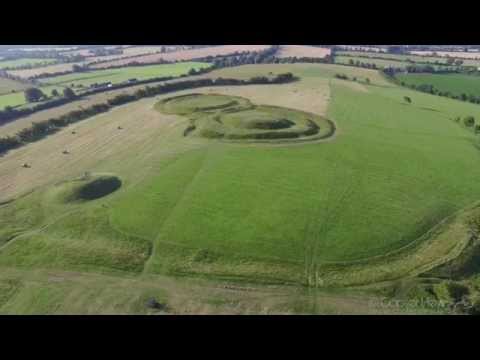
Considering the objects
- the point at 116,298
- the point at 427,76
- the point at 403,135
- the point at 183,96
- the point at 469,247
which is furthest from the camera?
the point at 427,76

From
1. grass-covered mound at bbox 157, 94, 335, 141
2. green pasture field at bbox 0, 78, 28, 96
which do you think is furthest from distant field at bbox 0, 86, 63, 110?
grass-covered mound at bbox 157, 94, 335, 141

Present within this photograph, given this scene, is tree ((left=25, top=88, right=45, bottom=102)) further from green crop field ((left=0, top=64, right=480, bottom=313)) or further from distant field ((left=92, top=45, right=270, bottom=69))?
distant field ((left=92, top=45, right=270, bottom=69))

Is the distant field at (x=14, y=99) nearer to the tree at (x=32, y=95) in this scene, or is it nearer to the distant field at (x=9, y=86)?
the tree at (x=32, y=95)

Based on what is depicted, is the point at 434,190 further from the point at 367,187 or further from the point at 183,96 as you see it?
the point at 183,96

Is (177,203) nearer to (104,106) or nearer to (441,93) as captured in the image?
(104,106)

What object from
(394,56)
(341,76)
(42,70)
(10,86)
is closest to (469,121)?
(341,76)

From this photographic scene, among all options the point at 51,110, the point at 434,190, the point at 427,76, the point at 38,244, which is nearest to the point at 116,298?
the point at 38,244
